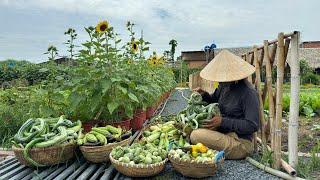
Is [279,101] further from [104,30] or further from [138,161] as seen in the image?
[104,30]

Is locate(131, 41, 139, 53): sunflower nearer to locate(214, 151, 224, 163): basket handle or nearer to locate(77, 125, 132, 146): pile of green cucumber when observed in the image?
locate(77, 125, 132, 146): pile of green cucumber

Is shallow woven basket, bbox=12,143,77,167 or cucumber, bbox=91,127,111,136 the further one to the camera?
cucumber, bbox=91,127,111,136

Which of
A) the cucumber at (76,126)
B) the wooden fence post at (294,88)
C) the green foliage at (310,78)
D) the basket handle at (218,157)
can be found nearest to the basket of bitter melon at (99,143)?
→ the cucumber at (76,126)

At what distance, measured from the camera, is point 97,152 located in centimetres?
344

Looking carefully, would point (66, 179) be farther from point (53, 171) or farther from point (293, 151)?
point (293, 151)

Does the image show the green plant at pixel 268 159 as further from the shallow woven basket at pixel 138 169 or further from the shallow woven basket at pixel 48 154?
the shallow woven basket at pixel 48 154

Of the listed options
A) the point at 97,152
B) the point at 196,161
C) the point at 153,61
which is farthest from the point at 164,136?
the point at 153,61

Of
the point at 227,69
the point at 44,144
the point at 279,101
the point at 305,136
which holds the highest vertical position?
the point at 227,69

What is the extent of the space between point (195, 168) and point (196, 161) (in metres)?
0.06

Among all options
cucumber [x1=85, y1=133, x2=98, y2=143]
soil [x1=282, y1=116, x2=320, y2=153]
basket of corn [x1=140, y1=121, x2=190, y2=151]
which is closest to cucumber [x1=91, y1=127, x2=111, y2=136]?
cucumber [x1=85, y1=133, x2=98, y2=143]

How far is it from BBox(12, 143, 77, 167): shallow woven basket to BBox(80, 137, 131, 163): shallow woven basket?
173 millimetres

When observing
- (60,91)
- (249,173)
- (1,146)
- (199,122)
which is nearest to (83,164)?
(60,91)

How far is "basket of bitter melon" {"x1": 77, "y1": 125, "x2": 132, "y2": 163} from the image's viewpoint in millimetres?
3438

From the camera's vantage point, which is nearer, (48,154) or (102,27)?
(48,154)
